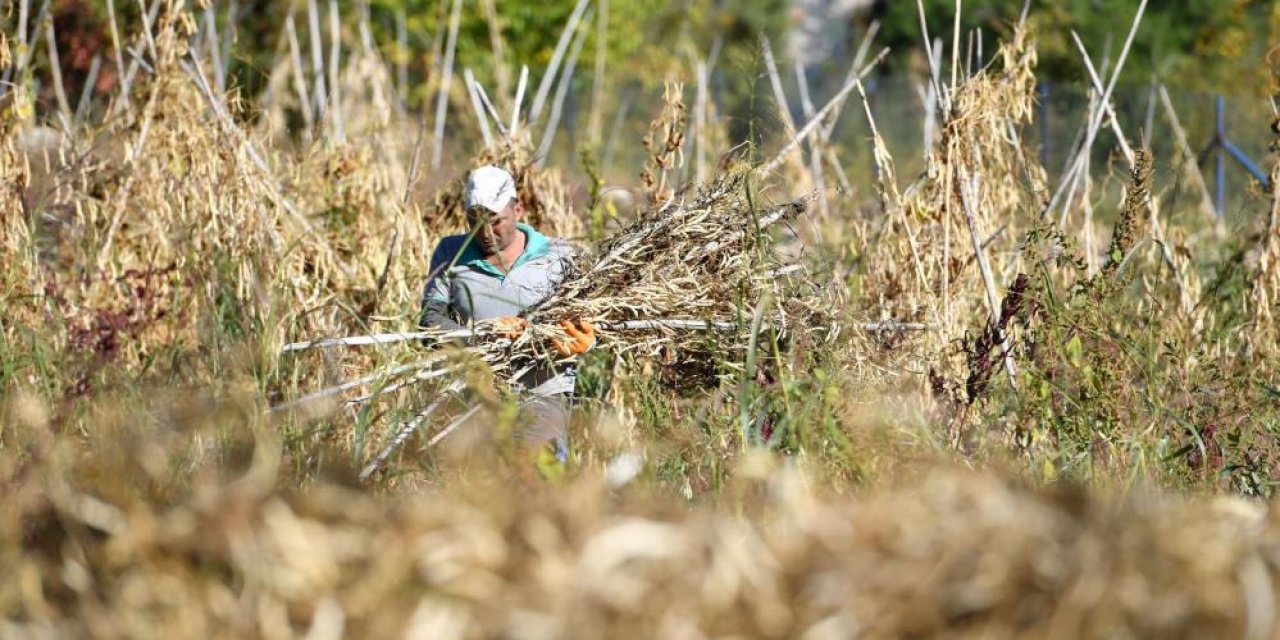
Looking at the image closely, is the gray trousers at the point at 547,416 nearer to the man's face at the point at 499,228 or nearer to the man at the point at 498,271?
the man at the point at 498,271

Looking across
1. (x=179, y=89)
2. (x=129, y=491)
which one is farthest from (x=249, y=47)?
(x=129, y=491)

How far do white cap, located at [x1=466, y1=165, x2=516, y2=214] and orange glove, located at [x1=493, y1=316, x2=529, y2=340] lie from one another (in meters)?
0.56

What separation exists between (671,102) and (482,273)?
0.87 m

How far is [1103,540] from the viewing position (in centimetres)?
189

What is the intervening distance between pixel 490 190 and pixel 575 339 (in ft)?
2.45

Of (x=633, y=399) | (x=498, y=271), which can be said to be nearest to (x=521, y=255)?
(x=498, y=271)

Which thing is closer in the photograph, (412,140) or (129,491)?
(129,491)

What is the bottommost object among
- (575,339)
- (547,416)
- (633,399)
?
(547,416)

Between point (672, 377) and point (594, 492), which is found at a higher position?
point (594, 492)

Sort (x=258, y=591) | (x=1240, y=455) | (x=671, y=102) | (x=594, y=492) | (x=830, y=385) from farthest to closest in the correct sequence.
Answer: (x=671, y=102)
(x=1240, y=455)
(x=830, y=385)
(x=594, y=492)
(x=258, y=591)

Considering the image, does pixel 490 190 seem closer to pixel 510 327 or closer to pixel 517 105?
pixel 510 327

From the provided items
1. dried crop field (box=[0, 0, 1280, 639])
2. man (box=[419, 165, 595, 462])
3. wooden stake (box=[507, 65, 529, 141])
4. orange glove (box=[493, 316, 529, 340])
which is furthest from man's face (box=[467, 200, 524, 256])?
wooden stake (box=[507, 65, 529, 141])

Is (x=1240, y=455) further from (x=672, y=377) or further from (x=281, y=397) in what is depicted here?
(x=281, y=397)

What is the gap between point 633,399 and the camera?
398 centimetres
